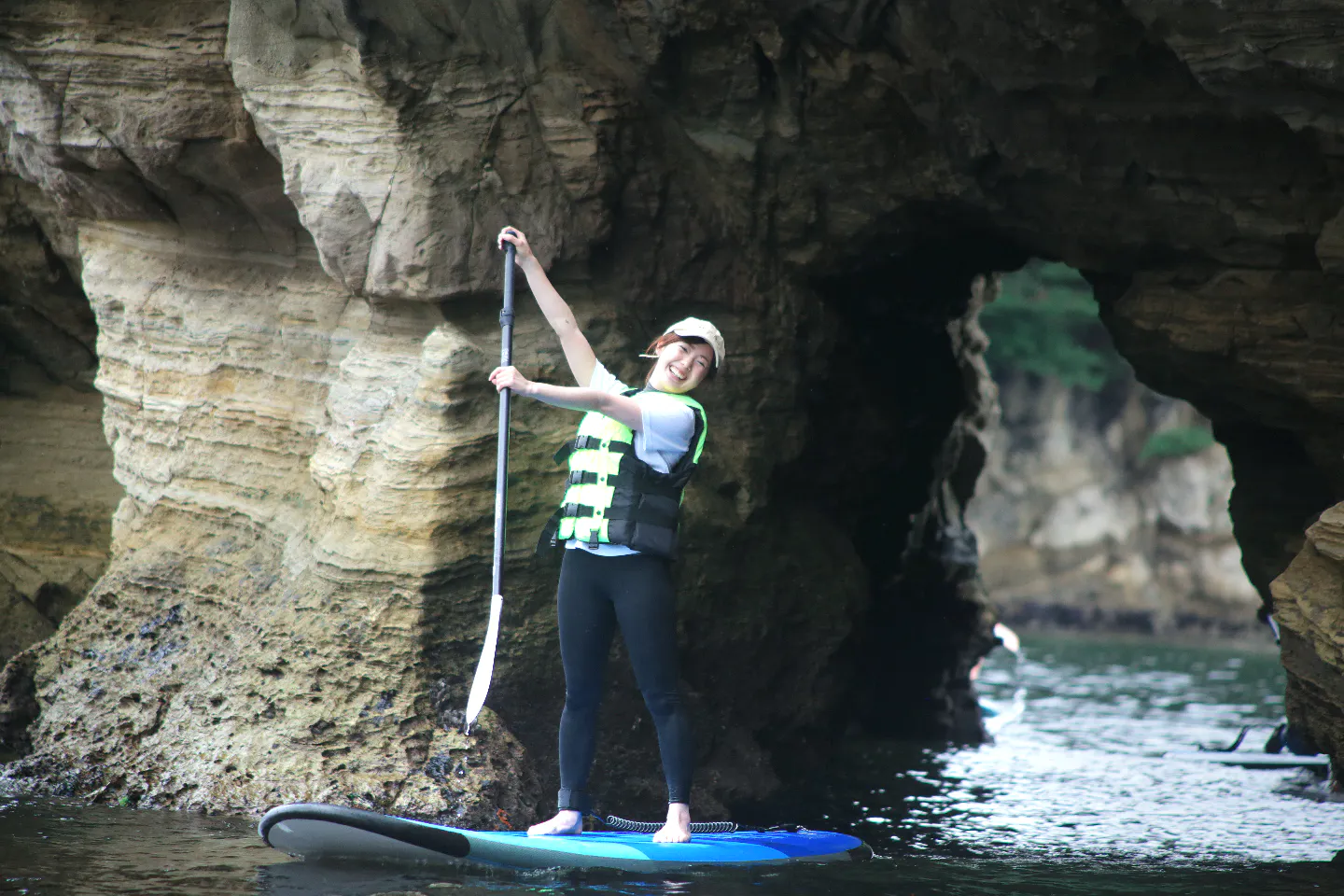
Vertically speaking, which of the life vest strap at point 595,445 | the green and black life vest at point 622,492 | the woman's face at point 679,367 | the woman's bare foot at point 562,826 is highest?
the woman's face at point 679,367

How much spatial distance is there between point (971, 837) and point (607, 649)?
2.43 m

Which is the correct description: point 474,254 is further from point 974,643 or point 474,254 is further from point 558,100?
point 974,643

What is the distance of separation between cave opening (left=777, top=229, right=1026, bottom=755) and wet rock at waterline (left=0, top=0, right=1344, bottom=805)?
23 centimetres

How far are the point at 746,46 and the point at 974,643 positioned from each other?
6.45m

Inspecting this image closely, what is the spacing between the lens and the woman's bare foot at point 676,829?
204 inches

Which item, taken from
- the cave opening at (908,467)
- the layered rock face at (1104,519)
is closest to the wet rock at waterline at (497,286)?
the cave opening at (908,467)

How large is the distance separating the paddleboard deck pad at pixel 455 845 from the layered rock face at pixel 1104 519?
68.0 ft

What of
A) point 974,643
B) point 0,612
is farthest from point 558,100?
point 974,643

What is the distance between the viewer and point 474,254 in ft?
21.1

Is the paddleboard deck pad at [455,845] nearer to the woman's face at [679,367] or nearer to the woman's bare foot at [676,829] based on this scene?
the woman's bare foot at [676,829]

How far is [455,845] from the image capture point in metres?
4.95

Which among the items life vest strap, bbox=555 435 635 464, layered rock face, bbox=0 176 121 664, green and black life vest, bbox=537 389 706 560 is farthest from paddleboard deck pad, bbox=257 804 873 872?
layered rock face, bbox=0 176 121 664

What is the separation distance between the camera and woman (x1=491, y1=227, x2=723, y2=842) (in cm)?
515

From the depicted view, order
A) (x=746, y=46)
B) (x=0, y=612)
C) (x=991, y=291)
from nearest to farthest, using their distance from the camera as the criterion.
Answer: (x=746, y=46) < (x=0, y=612) < (x=991, y=291)
